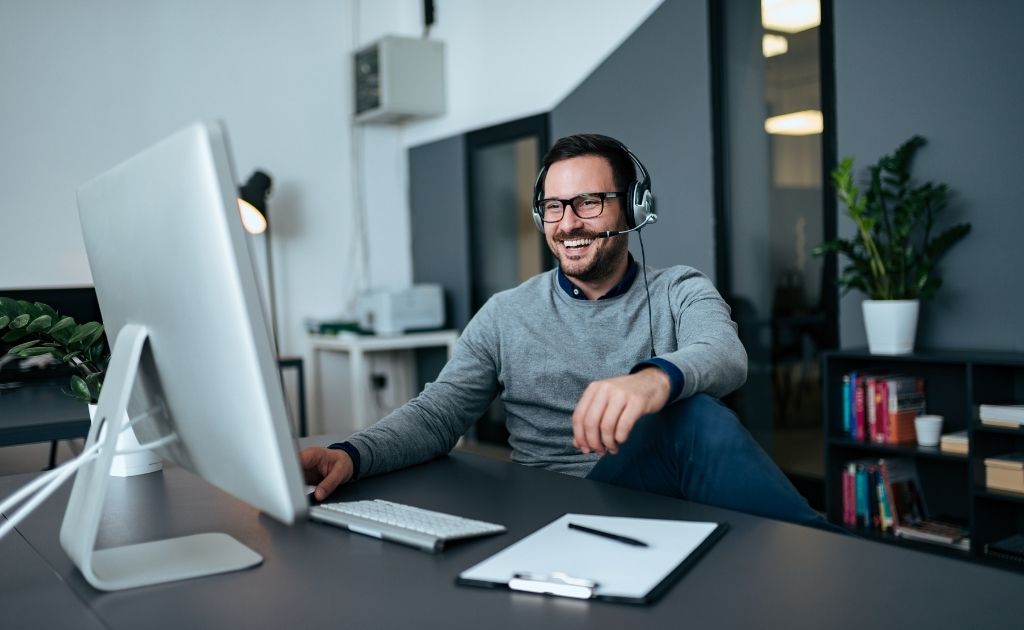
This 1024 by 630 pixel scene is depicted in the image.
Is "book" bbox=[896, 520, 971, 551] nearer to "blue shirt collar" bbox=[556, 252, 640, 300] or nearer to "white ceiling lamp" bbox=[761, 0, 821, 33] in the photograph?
"blue shirt collar" bbox=[556, 252, 640, 300]

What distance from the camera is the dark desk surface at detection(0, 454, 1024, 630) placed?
0.72 m

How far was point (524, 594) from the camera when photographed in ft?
2.60

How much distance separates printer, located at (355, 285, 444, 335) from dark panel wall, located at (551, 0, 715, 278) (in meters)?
1.43

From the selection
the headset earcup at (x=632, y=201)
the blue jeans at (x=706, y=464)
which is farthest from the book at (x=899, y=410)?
the blue jeans at (x=706, y=464)

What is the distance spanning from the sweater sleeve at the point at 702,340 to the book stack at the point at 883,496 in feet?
5.06

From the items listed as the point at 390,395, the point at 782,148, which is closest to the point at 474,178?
the point at 390,395

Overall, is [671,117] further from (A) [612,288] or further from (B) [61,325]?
(B) [61,325]

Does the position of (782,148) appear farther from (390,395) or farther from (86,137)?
(86,137)

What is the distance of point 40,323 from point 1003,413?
2427 mm

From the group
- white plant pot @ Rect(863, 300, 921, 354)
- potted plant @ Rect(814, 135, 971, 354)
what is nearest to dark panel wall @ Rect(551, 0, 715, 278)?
potted plant @ Rect(814, 135, 971, 354)

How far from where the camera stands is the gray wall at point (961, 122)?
270 centimetres

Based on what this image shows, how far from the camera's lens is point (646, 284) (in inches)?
69.7

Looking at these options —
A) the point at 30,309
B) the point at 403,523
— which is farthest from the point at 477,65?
the point at 403,523

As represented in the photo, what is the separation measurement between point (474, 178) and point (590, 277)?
127 inches
